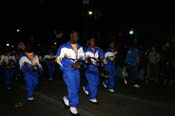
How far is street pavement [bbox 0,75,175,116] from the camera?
30.5 ft

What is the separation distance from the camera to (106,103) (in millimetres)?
10570

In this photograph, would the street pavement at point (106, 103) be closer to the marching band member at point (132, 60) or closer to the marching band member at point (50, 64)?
the marching band member at point (132, 60)

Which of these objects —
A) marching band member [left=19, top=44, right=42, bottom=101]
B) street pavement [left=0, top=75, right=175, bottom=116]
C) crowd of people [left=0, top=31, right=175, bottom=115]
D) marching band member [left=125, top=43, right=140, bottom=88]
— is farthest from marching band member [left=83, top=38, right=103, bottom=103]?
marching band member [left=125, top=43, right=140, bottom=88]

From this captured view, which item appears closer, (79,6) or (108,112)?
(108,112)

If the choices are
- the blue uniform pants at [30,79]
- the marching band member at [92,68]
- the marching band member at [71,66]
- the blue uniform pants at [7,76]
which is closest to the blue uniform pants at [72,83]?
the marching band member at [71,66]

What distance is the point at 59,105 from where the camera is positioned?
35.0 ft

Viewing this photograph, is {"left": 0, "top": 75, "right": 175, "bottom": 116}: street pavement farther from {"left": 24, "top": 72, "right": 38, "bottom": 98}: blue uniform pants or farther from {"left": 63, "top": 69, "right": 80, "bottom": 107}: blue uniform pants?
{"left": 63, "top": 69, "right": 80, "bottom": 107}: blue uniform pants

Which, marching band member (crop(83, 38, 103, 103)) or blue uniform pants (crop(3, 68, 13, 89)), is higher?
marching band member (crop(83, 38, 103, 103))

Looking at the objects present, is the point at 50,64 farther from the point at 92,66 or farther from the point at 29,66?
the point at 92,66

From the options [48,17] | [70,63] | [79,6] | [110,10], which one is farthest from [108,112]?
[48,17]

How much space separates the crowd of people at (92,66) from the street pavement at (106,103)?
1.39ft

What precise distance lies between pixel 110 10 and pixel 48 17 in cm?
1257

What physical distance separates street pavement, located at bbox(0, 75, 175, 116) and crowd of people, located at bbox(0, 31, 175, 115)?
42 cm

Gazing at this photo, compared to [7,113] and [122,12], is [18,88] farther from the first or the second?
[122,12]
